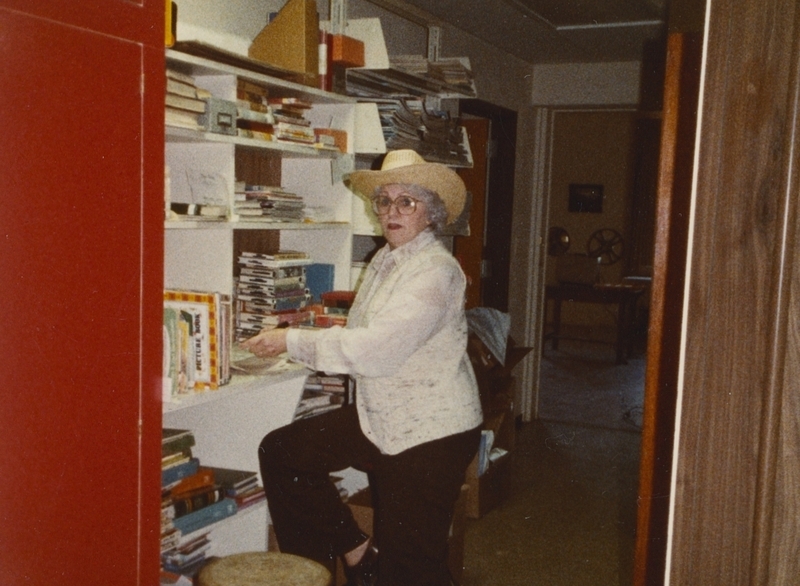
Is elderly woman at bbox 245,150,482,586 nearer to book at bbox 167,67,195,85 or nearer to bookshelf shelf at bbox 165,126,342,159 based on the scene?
bookshelf shelf at bbox 165,126,342,159

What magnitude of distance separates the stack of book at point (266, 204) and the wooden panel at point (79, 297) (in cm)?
66

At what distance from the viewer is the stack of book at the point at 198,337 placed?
81.3 inches

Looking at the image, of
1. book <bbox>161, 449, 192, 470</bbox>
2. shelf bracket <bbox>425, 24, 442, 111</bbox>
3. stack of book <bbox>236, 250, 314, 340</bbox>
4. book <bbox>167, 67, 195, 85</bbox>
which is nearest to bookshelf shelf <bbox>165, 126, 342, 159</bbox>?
book <bbox>167, 67, 195, 85</bbox>

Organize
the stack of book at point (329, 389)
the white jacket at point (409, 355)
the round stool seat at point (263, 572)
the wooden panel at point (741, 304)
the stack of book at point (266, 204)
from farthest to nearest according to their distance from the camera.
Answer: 1. the stack of book at point (329, 389)
2. the stack of book at point (266, 204)
3. the white jacket at point (409, 355)
4. the round stool seat at point (263, 572)
5. the wooden panel at point (741, 304)

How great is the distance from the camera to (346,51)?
8.99 feet

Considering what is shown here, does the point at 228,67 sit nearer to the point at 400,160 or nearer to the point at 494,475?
the point at 400,160

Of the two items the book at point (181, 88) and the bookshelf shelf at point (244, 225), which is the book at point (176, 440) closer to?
the bookshelf shelf at point (244, 225)

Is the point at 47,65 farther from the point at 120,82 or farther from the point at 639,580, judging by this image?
the point at 639,580

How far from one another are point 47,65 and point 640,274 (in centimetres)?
909

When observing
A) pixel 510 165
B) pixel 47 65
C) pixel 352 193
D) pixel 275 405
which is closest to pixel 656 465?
pixel 47 65

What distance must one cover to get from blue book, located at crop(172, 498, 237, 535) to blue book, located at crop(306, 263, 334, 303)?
84 centimetres

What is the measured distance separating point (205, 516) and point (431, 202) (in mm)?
1174

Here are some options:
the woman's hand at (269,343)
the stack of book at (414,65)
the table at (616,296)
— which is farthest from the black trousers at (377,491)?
the table at (616,296)

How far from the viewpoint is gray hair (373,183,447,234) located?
2.43 m
